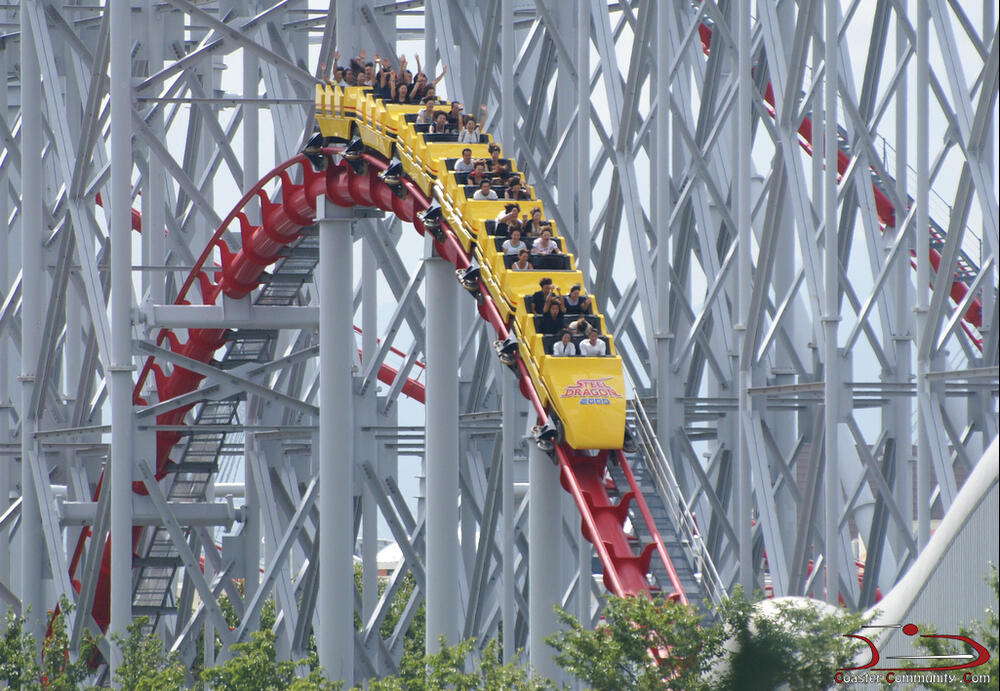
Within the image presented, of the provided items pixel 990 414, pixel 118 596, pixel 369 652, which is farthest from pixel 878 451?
pixel 118 596

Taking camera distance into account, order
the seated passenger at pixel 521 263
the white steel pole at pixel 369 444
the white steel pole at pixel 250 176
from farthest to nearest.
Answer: the white steel pole at pixel 250 176 < the white steel pole at pixel 369 444 < the seated passenger at pixel 521 263

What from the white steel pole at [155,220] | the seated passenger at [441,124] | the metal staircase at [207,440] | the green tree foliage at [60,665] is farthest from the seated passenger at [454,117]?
the green tree foliage at [60,665]

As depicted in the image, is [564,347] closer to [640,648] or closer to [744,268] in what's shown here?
[744,268]

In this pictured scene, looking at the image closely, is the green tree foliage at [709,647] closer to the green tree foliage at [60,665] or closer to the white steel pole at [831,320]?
the white steel pole at [831,320]

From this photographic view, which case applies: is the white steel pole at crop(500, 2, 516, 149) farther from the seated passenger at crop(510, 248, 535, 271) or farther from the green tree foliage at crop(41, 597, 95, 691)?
the green tree foliage at crop(41, 597, 95, 691)

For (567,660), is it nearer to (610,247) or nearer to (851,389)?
(851,389)

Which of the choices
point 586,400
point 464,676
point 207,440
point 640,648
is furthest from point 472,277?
point 207,440
